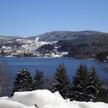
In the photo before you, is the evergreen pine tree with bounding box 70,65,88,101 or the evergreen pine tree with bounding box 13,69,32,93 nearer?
the evergreen pine tree with bounding box 70,65,88,101

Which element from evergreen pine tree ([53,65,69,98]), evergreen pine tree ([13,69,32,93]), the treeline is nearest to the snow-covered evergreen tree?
the treeline

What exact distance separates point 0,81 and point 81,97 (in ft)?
57.5

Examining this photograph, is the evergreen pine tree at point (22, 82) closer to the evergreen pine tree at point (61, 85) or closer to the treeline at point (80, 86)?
the treeline at point (80, 86)

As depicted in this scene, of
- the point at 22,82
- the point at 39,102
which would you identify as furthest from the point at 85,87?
the point at 39,102

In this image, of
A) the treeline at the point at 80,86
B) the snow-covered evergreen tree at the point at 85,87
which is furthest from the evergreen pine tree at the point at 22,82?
the snow-covered evergreen tree at the point at 85,87

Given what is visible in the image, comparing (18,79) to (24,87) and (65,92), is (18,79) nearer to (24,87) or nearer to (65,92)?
(24,87)

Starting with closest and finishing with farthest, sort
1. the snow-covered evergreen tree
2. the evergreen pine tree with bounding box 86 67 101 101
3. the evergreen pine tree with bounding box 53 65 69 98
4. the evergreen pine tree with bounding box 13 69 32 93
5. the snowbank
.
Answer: the snowbank
the evergreen pine tree with bounding box 86 67 101 101
the snow-covered evergreen tree
the evergreen pine tree with bounding box 53 65 69 98
the evergreen pine tree with bounding box 13 69 32 93

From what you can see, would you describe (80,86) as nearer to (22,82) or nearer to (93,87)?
(93,87)

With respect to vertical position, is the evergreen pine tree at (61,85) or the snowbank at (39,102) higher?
the snowbank at (39,102)

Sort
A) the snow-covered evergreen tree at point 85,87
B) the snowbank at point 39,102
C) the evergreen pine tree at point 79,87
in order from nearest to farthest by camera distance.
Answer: the snowbank at point 39,102, the snow-covered evergreen tree at point 85,87, the evergreen pine tree at point 79,87

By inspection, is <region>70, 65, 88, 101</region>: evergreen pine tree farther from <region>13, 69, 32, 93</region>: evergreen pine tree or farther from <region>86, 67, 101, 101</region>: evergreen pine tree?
<region>13, 69, 32, 93</region>: evergreen pine tree

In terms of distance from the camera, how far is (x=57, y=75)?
4178 cm

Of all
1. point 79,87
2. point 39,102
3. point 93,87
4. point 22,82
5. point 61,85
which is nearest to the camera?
point 39,102

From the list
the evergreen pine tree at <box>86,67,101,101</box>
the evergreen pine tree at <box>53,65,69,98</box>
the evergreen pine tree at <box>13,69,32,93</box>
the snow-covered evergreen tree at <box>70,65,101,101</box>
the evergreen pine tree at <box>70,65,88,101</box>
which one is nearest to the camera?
the evergreen pine tree at <box>86,67,101,101</box>
